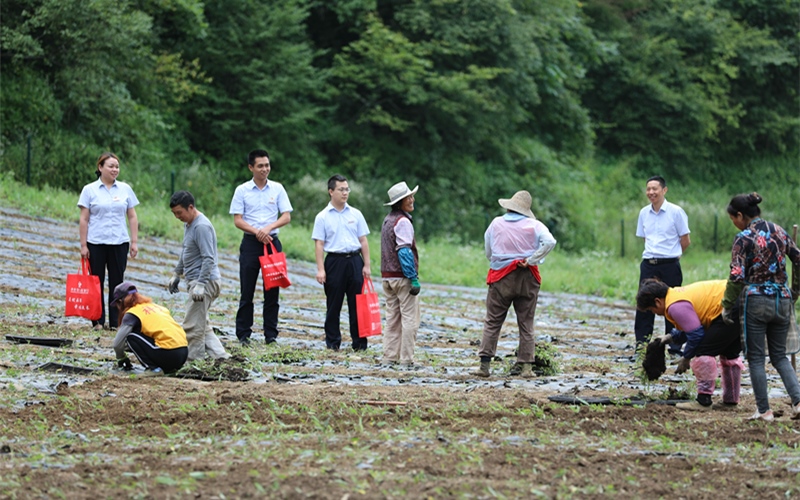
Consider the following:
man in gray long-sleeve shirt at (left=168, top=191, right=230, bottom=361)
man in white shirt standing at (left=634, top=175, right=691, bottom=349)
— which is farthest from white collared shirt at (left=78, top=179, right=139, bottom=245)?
man in white shirt standing at (left=634, top=175, right=691, bottom=349)

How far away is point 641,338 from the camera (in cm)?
1209

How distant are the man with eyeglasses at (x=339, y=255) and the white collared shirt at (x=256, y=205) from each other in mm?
506

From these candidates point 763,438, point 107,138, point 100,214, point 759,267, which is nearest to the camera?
point 763,438

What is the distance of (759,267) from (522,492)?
312 cm

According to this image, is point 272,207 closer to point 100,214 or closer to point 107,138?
point 100,214

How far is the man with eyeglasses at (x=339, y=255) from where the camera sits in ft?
38.6

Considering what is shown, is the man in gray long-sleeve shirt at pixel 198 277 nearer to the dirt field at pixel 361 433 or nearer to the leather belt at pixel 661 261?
the dirt field at pixel 361 433

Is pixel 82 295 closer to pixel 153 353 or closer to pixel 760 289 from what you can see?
pixel 153 353

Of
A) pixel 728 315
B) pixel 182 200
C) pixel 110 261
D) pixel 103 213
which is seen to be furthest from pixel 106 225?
pixel 728 315

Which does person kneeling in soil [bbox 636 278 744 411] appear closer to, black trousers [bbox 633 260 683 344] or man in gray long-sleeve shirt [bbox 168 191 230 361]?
black trousers [bbox 633 260 683 344]

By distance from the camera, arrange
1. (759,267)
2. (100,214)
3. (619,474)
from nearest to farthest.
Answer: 1. (619,474)
2. (759,267)
3. (100,214)

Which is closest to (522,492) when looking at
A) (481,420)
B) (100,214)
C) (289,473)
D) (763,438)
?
(289,473)

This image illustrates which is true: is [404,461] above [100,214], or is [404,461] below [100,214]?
below

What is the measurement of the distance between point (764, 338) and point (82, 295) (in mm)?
7022
